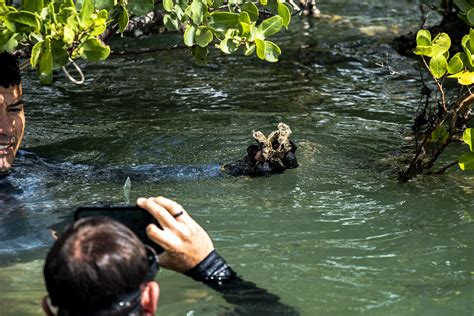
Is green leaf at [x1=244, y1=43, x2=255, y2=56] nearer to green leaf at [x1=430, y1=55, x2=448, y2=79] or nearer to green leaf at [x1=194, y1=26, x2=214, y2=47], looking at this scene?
green leaf at [x1=194, y1=26, x2=214, y2=47]

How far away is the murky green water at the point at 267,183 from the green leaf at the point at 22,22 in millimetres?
1166

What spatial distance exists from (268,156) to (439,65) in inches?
46.7

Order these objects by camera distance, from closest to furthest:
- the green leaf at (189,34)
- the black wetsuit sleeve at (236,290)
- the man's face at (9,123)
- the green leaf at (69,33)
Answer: the black wetsuit sleeve at (236,290)
the green leaf at (69,33)
the green leaf at (189,34)
the man's face at (9,123)

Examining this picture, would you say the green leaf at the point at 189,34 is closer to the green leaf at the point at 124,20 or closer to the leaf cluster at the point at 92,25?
the leaf cluster at the point at 92,25

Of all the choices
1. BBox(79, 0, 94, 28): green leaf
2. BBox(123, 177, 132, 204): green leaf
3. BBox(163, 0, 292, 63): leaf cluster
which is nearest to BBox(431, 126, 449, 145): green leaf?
BBox(163, 0, 292, 63): leaf cluster

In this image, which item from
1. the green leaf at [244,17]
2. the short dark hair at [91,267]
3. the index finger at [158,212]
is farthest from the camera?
the green leaf at [244,17]

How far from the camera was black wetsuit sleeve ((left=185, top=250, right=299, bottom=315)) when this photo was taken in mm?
3045

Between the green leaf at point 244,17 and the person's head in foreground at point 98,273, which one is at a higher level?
the green leaf at point 244,17

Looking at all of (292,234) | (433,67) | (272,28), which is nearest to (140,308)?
(292,234)

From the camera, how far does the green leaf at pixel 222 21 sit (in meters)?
4.56

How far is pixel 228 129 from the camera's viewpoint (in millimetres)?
6809

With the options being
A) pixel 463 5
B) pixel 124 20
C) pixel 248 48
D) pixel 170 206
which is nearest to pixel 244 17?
pixel 248 48

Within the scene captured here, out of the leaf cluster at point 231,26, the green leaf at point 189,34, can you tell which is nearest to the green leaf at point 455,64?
the leaf cluster at point 231,26

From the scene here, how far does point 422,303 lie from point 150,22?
386 centimetres
